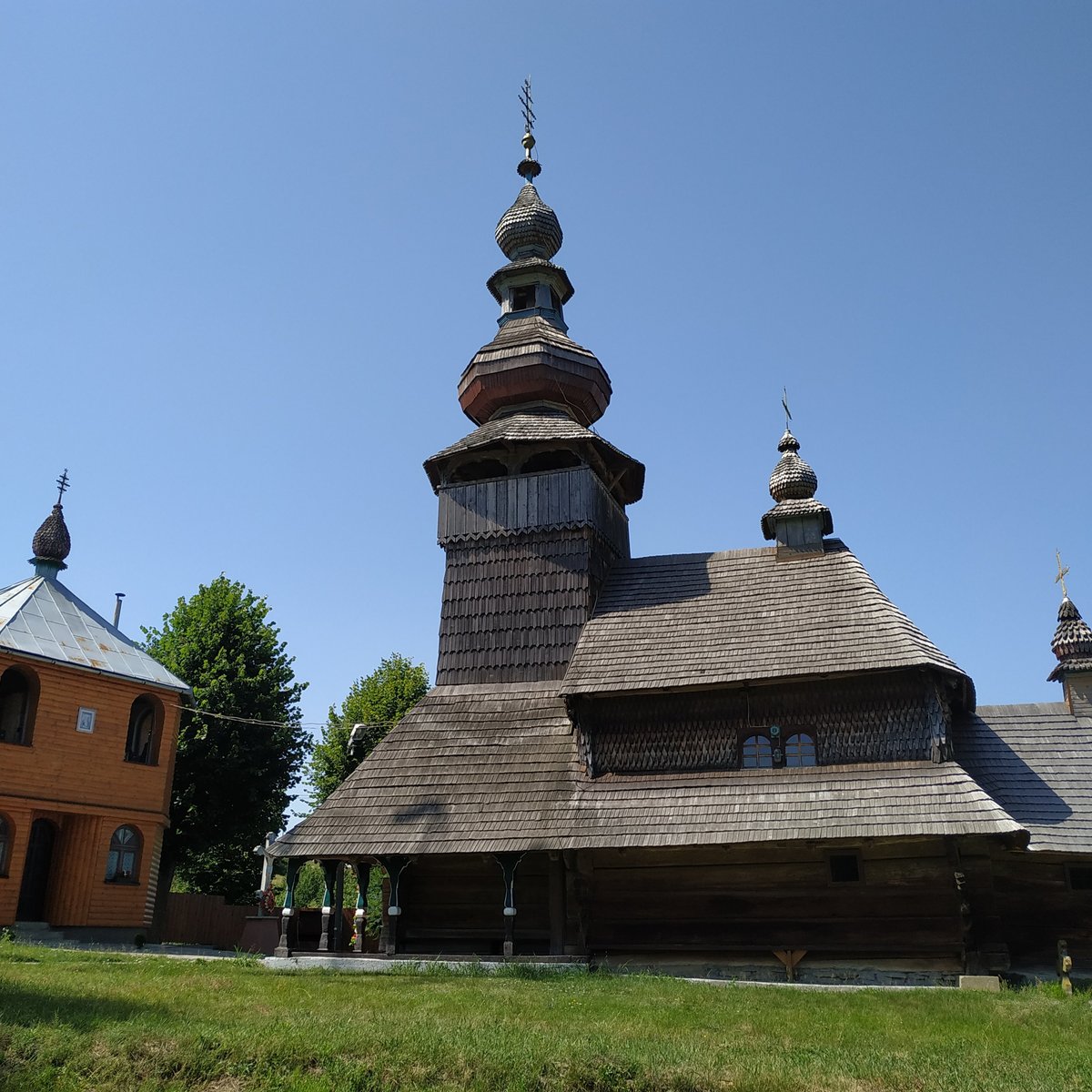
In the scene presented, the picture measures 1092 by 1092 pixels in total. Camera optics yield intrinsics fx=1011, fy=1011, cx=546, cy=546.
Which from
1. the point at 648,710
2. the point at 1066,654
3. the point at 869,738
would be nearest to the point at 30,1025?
the point at 648,710

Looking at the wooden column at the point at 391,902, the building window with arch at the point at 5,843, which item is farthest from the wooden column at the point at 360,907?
the building window with arch at the point at 5,843

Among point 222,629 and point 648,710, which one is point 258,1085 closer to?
point 648,710

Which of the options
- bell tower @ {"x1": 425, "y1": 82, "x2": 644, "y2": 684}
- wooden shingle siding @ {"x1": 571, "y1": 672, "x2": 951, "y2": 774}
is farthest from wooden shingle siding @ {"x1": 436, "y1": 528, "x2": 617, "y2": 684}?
wooden shingle siding @ {"x1": 571, "y1": 672, "x2": 951, "y2": 774}

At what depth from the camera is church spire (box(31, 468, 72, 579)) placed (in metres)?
25.0

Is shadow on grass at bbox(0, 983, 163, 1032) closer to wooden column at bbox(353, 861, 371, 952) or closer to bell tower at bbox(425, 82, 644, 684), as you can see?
wooden column at bbox(353, 861, 371, 952)

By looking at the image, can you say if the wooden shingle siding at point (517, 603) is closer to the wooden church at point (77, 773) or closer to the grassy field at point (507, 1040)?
the wooden church at point (77, 773)

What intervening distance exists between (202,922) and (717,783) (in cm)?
1495

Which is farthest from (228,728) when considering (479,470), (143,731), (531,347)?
(531,347)

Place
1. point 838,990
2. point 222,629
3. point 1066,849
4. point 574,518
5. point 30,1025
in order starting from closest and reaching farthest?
point 30,1025 < point 838,990 < point 1066,849 < point 574,518 < point 222,629

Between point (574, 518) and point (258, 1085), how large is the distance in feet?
45.6

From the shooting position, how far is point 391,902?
16703 mm

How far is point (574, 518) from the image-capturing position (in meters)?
20.4

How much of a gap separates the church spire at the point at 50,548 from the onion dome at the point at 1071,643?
2264 cm

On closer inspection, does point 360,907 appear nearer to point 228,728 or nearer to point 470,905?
point 470,905
